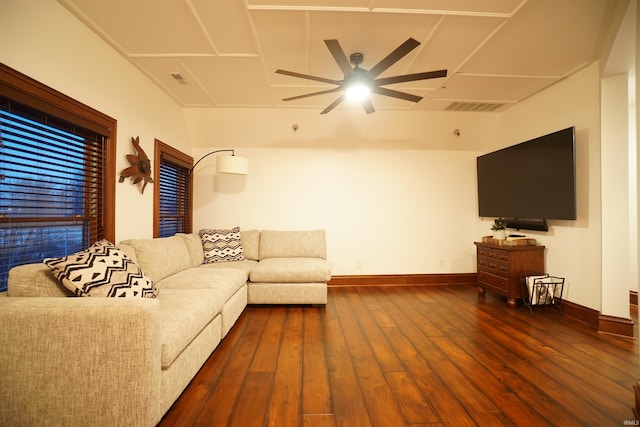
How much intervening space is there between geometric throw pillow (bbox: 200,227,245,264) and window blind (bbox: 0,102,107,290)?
137cm

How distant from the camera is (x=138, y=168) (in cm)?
278

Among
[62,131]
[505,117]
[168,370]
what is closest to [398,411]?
[168,370]

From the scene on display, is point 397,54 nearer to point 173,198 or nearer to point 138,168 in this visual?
point 138,168

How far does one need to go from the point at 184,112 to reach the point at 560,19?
4.45 meters

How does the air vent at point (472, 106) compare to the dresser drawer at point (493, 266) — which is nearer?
the dresser drawer at point (493, 266)

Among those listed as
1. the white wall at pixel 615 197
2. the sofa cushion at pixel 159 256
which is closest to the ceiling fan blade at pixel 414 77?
the white wall at pixel 615 197

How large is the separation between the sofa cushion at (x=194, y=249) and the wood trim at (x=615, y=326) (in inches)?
176

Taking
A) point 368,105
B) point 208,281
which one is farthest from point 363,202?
point 208,281

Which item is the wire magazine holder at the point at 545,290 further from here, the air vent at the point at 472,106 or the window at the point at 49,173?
the window at the point at 49,173

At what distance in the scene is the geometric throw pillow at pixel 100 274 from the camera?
4.99ft

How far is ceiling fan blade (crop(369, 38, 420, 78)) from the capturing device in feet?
5.76

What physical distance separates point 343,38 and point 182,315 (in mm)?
2614

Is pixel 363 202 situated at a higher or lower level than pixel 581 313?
higher

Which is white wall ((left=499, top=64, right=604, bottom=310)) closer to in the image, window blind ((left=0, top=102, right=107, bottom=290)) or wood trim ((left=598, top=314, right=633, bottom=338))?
wood trim ((left=598, top=314, right=633, bottom=338))
